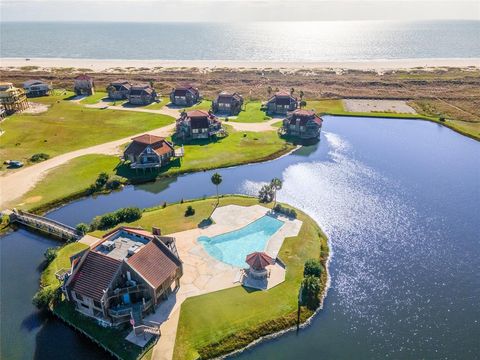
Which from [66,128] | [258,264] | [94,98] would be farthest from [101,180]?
[94,98]

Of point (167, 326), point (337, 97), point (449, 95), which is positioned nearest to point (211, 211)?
point (167, 326)

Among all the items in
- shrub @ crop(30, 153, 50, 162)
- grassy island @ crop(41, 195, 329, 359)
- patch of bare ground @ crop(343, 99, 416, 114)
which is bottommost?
grassy island @ crop(41, 195, 329, 359)

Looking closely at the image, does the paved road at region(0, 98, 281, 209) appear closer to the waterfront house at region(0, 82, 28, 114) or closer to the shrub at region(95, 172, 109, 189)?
the shrub at region(95, 172, 109, 189)

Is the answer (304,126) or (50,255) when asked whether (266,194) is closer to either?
(50,255)

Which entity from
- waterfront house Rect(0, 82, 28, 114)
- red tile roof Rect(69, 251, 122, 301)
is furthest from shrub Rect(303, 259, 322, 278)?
waterfront house Rect(0, 82, 28, 114)

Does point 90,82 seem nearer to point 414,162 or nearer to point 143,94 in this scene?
point 143,94

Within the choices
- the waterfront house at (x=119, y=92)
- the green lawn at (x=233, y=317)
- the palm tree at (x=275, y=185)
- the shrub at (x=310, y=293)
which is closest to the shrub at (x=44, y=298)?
the green lawn at (x=233, y=317)
